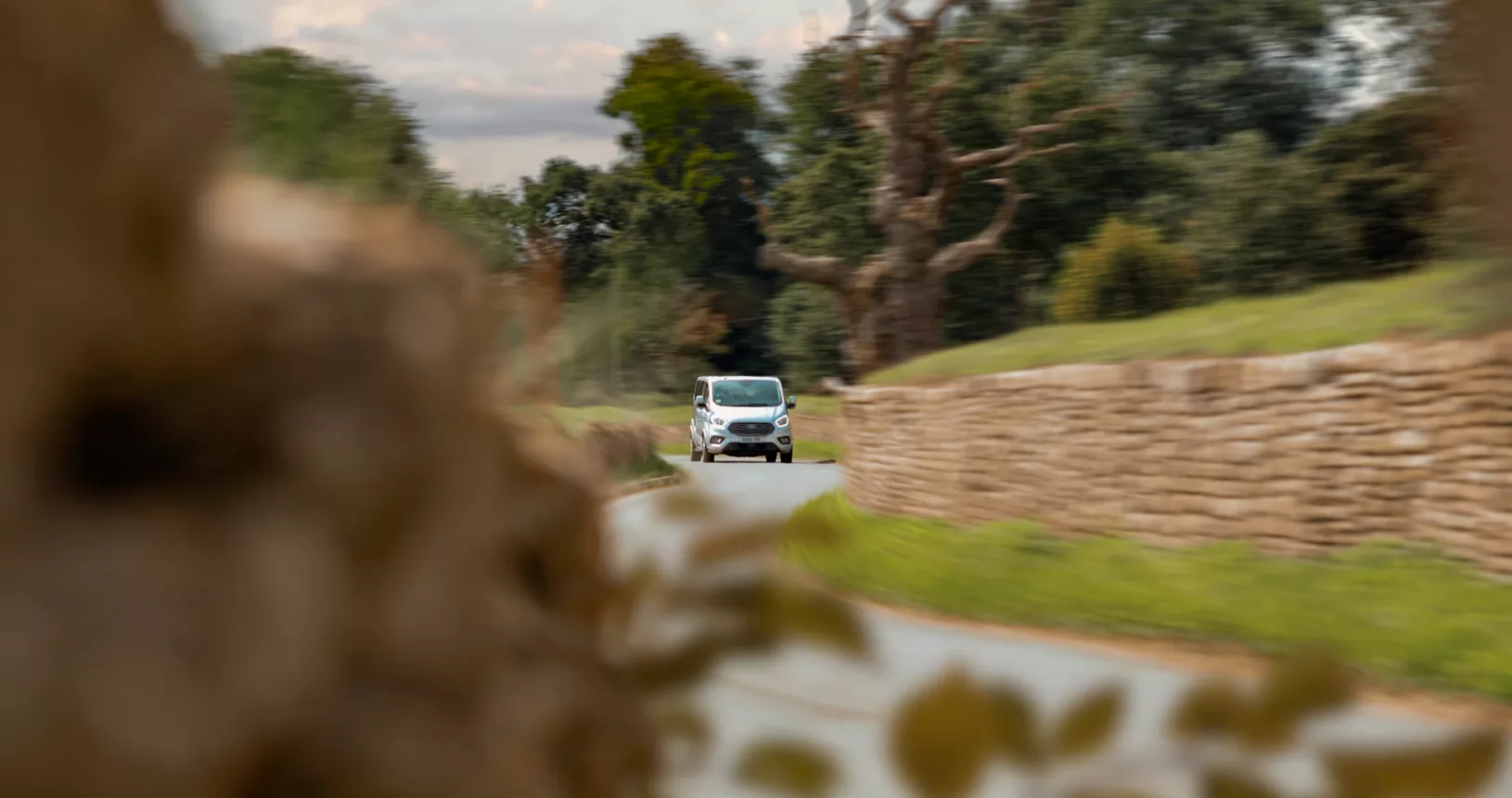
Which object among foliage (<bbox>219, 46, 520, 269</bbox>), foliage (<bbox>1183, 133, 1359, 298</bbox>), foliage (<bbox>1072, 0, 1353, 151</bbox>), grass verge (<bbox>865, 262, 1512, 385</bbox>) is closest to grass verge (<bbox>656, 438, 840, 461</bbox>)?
foliage (<bbox>1072, 0, 1353, 151</bbox>)

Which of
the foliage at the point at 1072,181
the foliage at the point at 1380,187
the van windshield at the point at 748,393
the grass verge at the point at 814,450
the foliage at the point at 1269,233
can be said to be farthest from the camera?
the grass verge at the point at 814,450

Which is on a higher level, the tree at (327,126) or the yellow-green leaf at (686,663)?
the tree at (327,126)

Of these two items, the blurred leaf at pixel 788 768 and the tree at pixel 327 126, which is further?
the blurred leaf at pixel 788 768

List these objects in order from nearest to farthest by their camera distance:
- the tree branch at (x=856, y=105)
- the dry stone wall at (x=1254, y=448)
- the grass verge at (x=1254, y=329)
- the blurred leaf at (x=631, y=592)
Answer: the blurred leaf at (x=631, y=592)
the dry stone wall at (x=1254, y=448)
the grass verge at (x=1254, y=329)
the tree branch at (x=856, y=105)

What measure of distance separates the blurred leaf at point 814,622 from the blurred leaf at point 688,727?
0.05 m

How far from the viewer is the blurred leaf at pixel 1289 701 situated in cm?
52

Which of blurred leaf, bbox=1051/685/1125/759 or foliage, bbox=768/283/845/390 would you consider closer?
blurred leaf, bbox=1051/685/1125/759

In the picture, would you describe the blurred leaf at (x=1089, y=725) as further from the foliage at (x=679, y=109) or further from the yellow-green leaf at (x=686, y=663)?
the foliage at (x=679, y=109)

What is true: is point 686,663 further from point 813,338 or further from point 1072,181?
point 813,338

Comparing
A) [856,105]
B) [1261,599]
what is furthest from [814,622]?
[856,105]

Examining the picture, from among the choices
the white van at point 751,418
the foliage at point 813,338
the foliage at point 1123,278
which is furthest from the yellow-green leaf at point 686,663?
the white van at point 751,418

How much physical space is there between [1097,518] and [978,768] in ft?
23.7

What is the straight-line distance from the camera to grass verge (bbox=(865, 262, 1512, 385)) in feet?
19.4

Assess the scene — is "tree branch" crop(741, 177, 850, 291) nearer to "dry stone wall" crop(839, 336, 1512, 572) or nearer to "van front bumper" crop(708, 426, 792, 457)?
"dry stone wall" crop(839, 336, 1512, 572)
